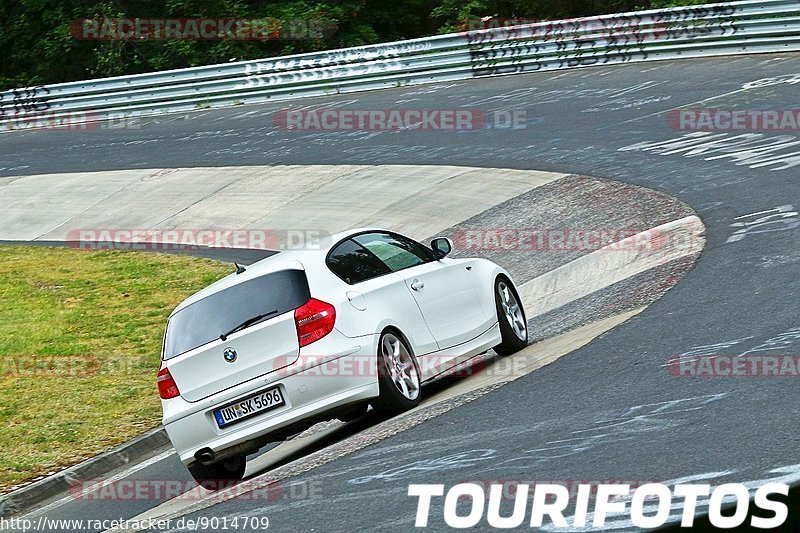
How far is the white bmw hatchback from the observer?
872cm

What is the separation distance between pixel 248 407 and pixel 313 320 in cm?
75

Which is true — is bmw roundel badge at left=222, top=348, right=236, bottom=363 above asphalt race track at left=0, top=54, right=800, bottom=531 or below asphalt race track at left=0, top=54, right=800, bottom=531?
above

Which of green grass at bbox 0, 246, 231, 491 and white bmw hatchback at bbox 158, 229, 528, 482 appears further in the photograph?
green grass at bbox 0, 246, 231, 491

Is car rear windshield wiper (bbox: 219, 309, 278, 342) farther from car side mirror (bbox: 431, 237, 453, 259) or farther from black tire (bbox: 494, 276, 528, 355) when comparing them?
black tire (bbox: 494, 276, 528, 355)

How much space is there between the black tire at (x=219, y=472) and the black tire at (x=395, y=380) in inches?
44.0

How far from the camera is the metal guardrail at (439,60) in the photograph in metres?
24.3

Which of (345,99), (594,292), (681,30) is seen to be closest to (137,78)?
(345,99)

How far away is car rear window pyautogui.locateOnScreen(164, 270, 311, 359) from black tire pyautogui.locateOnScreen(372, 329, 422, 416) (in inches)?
27.5

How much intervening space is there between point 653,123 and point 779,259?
9317 mm
